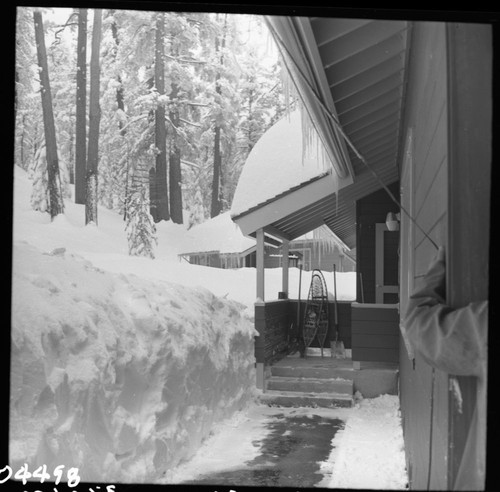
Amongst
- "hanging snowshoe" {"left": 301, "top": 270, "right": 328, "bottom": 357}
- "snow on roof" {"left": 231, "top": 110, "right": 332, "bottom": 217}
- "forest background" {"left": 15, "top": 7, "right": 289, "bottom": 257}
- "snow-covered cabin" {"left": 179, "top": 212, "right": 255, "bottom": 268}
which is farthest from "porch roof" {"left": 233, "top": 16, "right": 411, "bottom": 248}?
"snow-covered cabin" {"left": 179, "top": 212, "right": 255, "bottom": 268}

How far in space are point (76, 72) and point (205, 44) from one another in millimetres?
1330

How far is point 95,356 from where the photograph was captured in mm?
4266

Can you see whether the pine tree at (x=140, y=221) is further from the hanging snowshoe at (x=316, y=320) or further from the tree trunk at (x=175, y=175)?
the hanging snowshoe at (x=316, y=320)

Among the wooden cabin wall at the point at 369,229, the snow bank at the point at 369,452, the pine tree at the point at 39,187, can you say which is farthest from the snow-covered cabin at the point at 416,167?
the pine tree at the point at 39,187

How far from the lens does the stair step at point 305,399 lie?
22.4 ft

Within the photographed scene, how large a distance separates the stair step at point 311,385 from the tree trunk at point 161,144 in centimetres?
255

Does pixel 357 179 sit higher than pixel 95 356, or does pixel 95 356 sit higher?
pixel 357 179

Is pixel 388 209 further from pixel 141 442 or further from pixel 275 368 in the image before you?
pixel 141 442

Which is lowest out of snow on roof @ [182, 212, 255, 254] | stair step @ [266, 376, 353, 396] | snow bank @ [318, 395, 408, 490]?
snow bank @ [318, 395, 408, 490]

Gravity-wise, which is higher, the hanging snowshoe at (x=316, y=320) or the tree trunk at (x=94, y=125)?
the tree trunk at (x=94, y=125)

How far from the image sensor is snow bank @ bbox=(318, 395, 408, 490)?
4.26 m

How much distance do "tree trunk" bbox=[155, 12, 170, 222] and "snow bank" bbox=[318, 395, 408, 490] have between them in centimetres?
360

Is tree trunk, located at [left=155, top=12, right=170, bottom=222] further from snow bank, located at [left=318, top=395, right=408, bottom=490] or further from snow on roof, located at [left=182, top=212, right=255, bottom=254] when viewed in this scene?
snow bank, located at [left=318, top=395, right=408, bottom=490]

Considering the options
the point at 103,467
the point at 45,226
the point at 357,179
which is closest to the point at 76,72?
the point at 45,226
